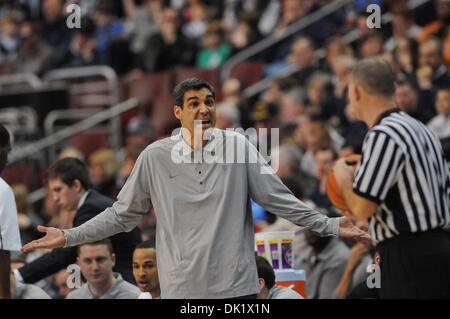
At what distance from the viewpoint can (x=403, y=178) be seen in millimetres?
4008

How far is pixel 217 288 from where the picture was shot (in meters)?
4.38

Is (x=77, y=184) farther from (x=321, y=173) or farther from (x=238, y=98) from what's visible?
(x=238, y=98)

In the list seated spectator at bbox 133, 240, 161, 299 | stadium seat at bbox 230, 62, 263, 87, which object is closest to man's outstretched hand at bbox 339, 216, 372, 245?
seated spectator at bbox 133, 240, 161, 299

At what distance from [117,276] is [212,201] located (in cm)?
188

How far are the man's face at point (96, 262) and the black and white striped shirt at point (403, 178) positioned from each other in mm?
2536

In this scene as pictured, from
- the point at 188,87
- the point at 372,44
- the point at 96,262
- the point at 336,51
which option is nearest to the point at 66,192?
the point at 96,262

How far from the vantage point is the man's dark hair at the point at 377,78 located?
162 inches

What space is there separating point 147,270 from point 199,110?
1.56 metres

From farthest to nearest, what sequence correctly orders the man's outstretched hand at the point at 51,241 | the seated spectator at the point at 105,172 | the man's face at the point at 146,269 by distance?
1. the seated spectator at the point at 105,172
2. the man's face at the point at 146,269
3. the man's outstretched hand at the point at 51,241

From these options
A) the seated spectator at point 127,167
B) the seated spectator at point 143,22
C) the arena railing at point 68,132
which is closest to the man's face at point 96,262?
the seated spectator at point 127,167

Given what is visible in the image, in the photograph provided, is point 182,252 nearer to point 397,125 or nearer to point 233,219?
point 233,219

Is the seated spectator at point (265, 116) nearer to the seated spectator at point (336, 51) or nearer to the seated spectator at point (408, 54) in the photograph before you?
the seated spectator at point (336, 51)

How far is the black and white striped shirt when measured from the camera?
3.96m

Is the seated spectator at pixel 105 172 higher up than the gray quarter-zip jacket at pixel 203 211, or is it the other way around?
the seated spectator at pixel 105 172
